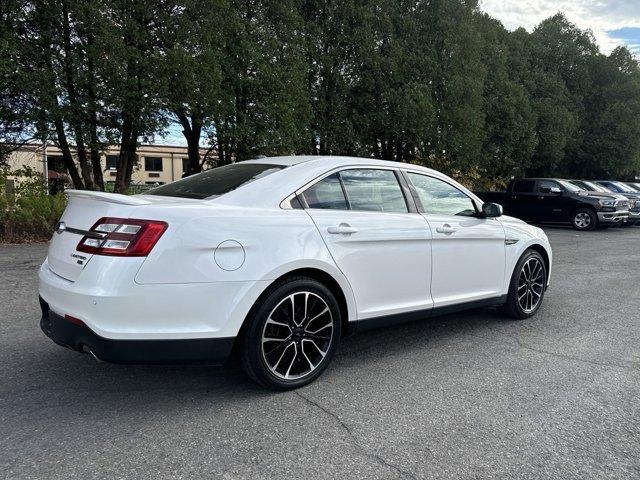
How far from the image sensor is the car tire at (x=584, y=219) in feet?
55.6

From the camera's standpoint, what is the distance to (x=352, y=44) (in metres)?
16.8

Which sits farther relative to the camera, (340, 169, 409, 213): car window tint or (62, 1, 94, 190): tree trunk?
(62, 1, 94, 190): tree trunk

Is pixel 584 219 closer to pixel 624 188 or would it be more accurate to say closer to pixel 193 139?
pixel 624 188

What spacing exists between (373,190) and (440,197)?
2.70ft

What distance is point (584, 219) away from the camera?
1720 centimetres

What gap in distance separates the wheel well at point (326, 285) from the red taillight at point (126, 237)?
74 cm

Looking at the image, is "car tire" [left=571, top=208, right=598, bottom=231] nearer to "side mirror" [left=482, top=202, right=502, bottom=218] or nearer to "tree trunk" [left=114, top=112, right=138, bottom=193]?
"tree trunk" [left=114, top=112, right=138, bottom=193]

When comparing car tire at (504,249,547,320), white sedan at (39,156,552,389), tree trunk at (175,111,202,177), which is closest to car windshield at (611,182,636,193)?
tree trunk at (175,111,202,177)

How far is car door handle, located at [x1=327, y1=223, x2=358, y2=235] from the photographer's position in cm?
354

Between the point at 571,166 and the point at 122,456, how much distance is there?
1252 inches

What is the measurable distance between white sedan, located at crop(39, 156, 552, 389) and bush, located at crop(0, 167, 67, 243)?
7.16m

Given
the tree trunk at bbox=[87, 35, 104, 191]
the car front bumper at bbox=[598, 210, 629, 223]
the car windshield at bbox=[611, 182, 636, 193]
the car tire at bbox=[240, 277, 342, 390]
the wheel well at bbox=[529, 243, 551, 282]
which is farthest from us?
the car windshield at bbox=[611, 182, 636, 193]

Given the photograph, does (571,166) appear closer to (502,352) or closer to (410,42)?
(410,42)

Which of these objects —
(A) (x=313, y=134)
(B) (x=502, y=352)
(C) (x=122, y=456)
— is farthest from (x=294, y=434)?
(A) (x=313, y=134)
